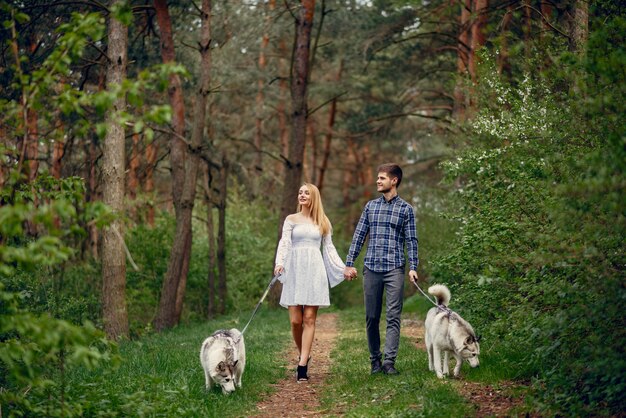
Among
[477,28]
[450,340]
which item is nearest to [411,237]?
[450,340]

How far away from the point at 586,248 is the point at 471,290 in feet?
11.9

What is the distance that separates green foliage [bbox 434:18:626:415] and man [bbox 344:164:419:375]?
863mm

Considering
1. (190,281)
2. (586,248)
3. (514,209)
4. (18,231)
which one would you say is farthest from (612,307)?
(190,281)

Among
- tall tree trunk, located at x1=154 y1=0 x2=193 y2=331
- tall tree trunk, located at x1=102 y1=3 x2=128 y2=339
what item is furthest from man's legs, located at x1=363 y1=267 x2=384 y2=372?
tall tree trunk, located at x1=154 y1=0 x2=193 y2=331

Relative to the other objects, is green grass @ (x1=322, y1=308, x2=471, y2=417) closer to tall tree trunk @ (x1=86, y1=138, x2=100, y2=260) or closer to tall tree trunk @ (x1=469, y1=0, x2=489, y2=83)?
tall tree trunk @ (x1=469, y1=0, x2=489, y2=83)

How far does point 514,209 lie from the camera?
27.5 feet

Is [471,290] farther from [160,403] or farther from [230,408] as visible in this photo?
[160,403]

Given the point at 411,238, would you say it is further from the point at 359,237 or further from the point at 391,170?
the point at 391,170

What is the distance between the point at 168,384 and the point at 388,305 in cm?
268

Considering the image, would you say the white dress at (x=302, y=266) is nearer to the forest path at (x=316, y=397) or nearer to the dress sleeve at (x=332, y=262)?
the dress sleeve at (x=332, y=262)

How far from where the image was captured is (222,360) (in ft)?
25.4

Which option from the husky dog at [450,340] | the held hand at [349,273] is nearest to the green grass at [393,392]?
the husky dog at [450,340]

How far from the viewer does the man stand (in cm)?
873

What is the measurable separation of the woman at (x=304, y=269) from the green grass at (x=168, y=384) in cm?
78
